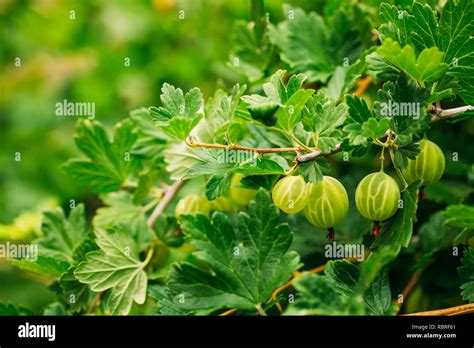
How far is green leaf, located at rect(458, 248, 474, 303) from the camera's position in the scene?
0.69m

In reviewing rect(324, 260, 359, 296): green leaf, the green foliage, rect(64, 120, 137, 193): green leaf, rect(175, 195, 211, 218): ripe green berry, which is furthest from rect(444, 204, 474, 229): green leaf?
rect(64, 120, 137, 193): green leaf

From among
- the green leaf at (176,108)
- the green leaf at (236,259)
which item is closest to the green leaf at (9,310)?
the green leaf at (236,259)

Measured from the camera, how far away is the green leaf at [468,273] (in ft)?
2.26

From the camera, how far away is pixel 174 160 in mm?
803

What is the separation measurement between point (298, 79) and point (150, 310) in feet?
1.10

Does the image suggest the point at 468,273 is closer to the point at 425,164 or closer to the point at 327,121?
the point at 425,164

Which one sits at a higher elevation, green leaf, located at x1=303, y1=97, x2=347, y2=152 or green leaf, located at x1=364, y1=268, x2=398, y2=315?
green leaf, located at x1=303, y1=97, x2=347, y2=152

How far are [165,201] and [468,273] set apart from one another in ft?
1.32

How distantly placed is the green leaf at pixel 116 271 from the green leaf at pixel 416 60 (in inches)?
15.0

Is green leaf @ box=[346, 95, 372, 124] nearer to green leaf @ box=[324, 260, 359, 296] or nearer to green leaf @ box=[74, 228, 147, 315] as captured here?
green leaf @ box=[324, 260, 359, 296]

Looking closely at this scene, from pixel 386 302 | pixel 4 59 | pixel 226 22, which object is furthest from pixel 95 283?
pixel 4 59

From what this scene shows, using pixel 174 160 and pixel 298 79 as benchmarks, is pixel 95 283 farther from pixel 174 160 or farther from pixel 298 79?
pixel 298 79

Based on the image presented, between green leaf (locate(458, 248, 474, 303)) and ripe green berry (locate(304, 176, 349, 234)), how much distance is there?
14 centimetres

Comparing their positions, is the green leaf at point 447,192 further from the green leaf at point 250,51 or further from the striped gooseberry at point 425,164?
the green leaf at point 250,51
